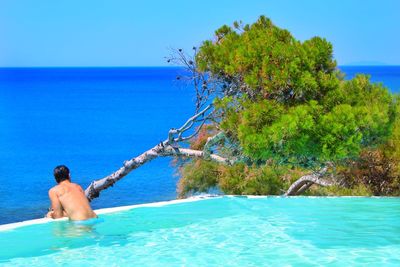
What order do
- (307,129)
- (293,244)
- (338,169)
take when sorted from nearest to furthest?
(293,244), (307,129), (338,169)

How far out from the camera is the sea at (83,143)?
92.1 ft

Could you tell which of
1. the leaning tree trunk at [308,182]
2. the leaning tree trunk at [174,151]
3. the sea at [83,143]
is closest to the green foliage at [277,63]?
the sea at [83,143]

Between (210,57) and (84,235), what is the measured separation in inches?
172

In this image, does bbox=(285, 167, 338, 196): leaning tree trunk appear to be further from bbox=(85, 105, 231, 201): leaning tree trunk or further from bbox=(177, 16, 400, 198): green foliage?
bbox=(85, 105, 231, 201): leaning tree trunk

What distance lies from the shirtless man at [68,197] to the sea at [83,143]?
340cm

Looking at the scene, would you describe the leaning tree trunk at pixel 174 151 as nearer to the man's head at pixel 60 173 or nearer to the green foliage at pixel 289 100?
the green foliage at pixel 289 100

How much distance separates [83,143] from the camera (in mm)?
49688

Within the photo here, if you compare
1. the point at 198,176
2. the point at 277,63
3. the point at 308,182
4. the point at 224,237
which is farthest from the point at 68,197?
the point at 198,176

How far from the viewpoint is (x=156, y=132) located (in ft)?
177

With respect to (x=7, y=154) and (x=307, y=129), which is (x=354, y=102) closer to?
(x=307, y=129)

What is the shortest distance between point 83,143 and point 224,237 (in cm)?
4074

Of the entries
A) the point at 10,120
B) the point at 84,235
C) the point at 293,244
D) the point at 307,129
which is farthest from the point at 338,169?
the point at 10,120

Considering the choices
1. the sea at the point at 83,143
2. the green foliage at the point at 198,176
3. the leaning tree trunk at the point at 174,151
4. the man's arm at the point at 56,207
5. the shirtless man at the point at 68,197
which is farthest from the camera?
the sea at the point at 83,143

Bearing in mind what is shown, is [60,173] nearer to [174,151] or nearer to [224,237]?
[224,237]
